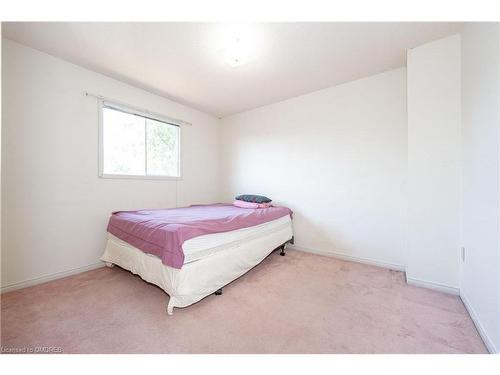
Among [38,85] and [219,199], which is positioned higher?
[38,85]

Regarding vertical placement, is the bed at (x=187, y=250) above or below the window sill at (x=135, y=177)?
below

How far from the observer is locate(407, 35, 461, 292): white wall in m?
1.93

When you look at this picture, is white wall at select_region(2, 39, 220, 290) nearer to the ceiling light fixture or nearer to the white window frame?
the white window frame

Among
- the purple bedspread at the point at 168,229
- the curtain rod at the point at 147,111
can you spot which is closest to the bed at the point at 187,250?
the purple bedspread at the point at 168,229

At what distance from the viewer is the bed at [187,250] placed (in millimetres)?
1649

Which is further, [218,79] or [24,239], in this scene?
[218,79]

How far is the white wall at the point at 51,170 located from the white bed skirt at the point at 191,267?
1.39 ft

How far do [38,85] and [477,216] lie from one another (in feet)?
13.6

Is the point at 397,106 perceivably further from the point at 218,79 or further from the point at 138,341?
the point at 138,341

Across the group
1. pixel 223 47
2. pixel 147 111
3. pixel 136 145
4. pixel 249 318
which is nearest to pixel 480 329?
pixel 249 318

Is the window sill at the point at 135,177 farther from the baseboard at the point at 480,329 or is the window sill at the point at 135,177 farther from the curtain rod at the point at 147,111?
the baseboard at the point at 480,329

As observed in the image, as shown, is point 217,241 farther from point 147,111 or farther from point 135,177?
point 147,111

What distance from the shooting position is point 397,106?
2.50 metres
